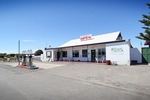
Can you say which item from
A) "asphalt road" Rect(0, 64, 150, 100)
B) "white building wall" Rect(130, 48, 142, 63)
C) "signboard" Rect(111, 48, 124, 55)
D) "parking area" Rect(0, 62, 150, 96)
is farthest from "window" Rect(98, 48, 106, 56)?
"asphalt road" Rect(0, 64, 150, 100)

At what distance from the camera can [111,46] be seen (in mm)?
18938

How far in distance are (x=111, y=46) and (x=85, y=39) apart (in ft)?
30.3

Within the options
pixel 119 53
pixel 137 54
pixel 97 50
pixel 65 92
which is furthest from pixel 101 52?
pixel 65 92

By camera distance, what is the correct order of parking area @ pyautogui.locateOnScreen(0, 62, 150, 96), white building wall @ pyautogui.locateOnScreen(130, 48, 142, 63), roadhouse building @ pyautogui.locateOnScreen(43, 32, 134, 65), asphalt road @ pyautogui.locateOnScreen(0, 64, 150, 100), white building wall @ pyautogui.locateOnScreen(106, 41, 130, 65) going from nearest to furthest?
asphalt road @ pyautogui.locateOnScreen(0, 64, 150, 100), parking area @ pyautogui.locateOnScreen(0, 62, 150, 96), white building wall @ pyautogui.locateOnScreen(106, 41, 130, 65), roadhouse building @ pyautogui.locateOnScreen(43, 32, 134, 65), white building wall @ pyautogui.locateOnScreen(130, 48, 142, 63)

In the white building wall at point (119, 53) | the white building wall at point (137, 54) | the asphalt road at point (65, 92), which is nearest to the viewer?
the asphalt road at point (65, 92)

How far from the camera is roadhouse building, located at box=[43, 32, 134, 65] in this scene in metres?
17.6

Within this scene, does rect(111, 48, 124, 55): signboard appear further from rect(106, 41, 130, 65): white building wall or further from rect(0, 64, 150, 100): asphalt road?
rect(0, 64, 150, 100): asphalt road

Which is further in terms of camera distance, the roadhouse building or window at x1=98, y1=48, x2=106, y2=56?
window at x1=98, y1=48, x2=106, y2=56

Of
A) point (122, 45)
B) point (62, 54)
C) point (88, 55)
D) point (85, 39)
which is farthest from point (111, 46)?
point (62, 54)

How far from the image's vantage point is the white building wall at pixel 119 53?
17.1 meters

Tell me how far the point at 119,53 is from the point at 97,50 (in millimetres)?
5832

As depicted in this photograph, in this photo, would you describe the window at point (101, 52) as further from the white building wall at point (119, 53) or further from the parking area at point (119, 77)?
the parking area at point (119, 77)

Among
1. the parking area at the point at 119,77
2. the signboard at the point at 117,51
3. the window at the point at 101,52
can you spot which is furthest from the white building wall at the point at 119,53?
the parking area at the point at 119,77

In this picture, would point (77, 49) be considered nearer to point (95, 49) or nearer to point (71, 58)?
point (71, 58)
